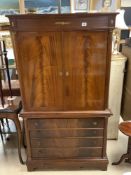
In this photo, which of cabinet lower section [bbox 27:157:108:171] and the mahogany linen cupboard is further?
cabinet lower section [bbox 27:157:108:171]

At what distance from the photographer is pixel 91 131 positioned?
204cm

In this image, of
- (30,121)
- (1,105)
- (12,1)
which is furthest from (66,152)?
(12,1)

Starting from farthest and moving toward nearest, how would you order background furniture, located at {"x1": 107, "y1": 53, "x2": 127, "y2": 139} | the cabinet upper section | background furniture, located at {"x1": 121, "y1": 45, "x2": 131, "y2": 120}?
1. background furniture, located at {"x1": 121, "y1": 45, "x2": 131, "y2": 120}
2. background furniture, located at {"x1": 107, "y1": 53, "x2": 127, "y2": 139}
3. the cabinet upper section

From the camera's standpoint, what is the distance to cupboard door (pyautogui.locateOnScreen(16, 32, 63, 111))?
1735 millimetres

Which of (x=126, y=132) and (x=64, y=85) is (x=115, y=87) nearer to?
(x=126, y=132)

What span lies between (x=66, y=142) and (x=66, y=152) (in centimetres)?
12

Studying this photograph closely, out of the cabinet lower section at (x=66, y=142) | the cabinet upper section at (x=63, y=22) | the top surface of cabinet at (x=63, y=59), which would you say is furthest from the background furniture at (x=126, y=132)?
the cabinet upper section at (x=63, y=22)

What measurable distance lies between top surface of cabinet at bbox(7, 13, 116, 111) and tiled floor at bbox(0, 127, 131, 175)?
73 centimetres

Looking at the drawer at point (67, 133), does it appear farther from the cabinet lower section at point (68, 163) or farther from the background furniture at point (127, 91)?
the background furniture at point (127, 91)

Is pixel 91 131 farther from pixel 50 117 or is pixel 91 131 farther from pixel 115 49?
pixel 115 49

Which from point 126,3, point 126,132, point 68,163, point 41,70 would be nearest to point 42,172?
point 68,163

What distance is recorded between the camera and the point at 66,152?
214cm

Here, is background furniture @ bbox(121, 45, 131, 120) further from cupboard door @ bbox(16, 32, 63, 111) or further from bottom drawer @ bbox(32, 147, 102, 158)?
cupboard door @ bbox(16, 32, 63, 111)

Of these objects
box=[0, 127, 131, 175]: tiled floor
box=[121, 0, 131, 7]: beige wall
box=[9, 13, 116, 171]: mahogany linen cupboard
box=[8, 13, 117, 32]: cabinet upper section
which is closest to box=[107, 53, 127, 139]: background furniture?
box=[0, 127, 131, 175]: tiled floor
